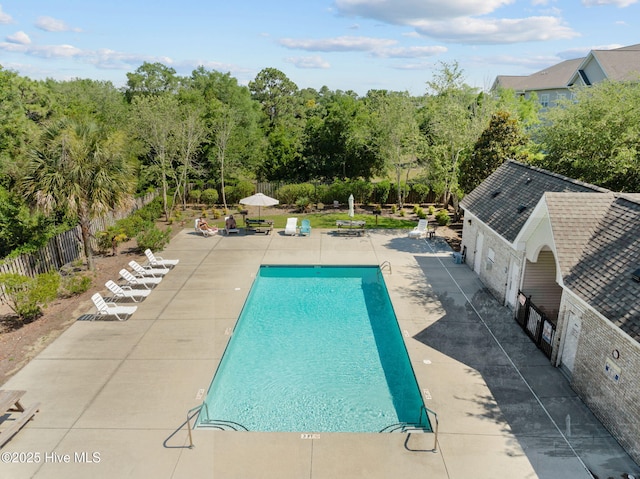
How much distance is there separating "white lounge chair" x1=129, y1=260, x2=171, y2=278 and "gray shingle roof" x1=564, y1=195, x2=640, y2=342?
16.0 metres

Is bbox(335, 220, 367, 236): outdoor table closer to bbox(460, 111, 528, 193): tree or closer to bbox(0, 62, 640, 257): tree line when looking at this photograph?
bbox(0, 62, 640, 257): tree line

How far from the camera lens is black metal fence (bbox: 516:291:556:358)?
1316 cm

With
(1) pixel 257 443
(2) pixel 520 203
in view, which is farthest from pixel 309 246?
(1) pixel 257 443

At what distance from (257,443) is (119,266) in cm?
1436

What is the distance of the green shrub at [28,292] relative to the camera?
49.7 ft

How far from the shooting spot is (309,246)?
24391 mm

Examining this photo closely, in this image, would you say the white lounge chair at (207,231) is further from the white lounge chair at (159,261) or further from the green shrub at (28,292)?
the green shrub at (28,292)

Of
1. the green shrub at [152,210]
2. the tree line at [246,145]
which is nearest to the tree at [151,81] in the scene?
the tree line at [246,145]

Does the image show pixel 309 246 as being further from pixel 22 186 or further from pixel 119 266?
pixel 22 186

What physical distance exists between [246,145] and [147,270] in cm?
1909

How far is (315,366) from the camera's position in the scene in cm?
1358

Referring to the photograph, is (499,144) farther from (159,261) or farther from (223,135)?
(159,261)

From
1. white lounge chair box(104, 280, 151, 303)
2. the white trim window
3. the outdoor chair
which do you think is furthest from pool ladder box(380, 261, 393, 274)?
the white trim window

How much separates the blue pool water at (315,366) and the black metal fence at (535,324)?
13.9 ft
